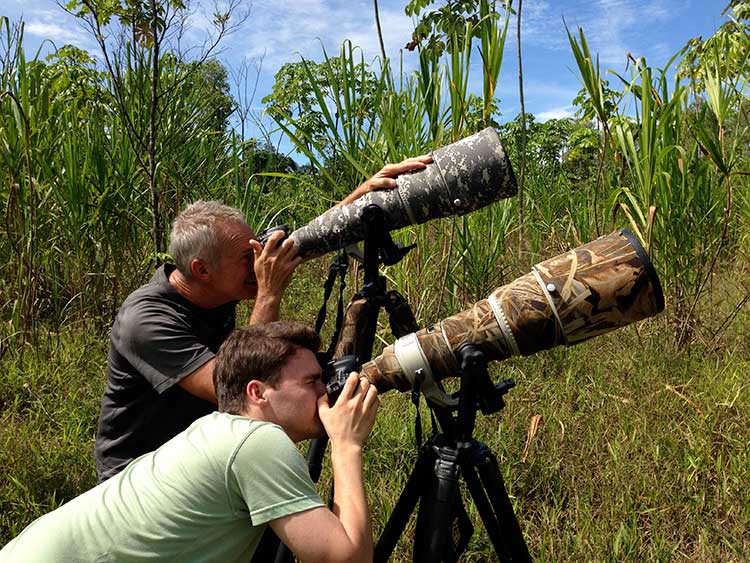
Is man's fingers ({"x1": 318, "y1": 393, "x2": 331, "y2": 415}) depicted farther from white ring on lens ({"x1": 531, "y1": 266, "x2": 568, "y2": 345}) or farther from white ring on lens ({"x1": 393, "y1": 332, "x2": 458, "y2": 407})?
white ring on lens ({"x1": 531, "y1": 266, "x2": 568, "y2": 345})

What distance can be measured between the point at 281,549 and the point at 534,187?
4635 millimetres

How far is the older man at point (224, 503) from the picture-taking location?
47.4 inches

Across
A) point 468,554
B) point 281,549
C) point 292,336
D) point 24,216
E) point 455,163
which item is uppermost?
point 24,216

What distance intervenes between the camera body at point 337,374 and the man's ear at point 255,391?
0.15 meters

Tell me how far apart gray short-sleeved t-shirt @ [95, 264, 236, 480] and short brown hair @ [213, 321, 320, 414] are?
0.43 meters

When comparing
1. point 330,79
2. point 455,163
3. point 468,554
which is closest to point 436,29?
point 330,79

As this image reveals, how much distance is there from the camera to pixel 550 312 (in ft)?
4.67

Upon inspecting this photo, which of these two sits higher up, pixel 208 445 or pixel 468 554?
pixel 208 445

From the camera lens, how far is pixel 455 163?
1.75 m

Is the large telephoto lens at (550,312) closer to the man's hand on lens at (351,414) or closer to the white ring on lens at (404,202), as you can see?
the man's hand on lens at (351,414)

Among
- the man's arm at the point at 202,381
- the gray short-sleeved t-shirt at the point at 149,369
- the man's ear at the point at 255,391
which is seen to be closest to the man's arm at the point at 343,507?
the man's ear at the point at 255,391

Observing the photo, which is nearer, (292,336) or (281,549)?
(292,336)

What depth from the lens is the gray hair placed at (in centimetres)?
193

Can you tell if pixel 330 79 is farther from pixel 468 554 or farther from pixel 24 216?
pixel 468 554
